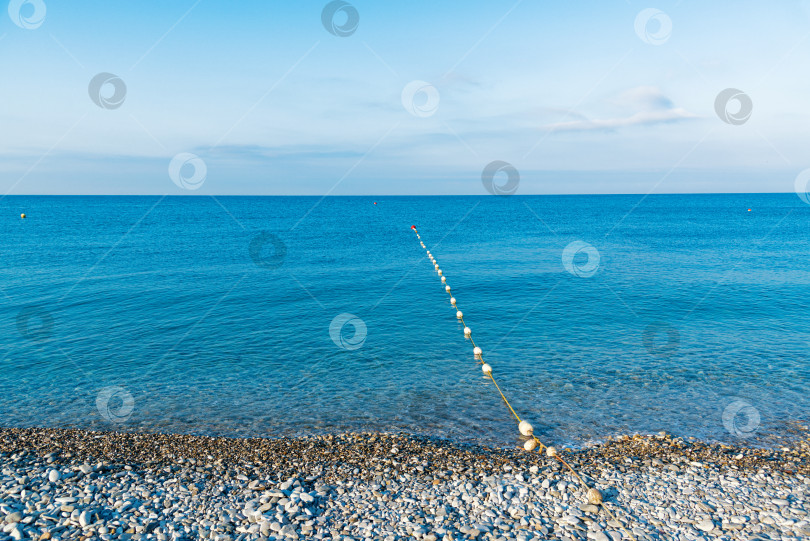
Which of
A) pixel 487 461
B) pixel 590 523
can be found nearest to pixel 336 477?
pixel 487 461

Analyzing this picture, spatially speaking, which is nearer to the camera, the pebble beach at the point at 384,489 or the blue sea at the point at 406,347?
the pebble beach at the point at 384,489

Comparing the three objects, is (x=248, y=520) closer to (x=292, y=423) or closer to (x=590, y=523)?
(x=292, y=423)

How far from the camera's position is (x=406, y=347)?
22.3m

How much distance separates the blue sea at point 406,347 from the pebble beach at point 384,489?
1467 millimetres

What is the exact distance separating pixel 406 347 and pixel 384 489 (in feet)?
37.0

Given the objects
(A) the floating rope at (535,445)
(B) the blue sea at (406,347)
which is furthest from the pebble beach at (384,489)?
(B) the blue sea at (406,347)

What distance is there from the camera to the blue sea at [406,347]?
1545cm

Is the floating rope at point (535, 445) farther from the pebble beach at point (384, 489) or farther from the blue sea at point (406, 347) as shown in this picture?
the blue sea at point (406, 347)

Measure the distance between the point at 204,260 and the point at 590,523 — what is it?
45929 mm

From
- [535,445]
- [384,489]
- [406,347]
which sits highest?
[406,347]

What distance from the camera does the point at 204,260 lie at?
1907 inches

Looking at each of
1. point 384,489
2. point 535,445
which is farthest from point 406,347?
point 384,489

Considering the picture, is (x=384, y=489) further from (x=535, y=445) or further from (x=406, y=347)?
(x=406, y=347)

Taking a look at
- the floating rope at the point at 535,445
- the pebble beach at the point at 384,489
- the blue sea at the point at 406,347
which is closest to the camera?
the pebble beach at the point at 384,489
